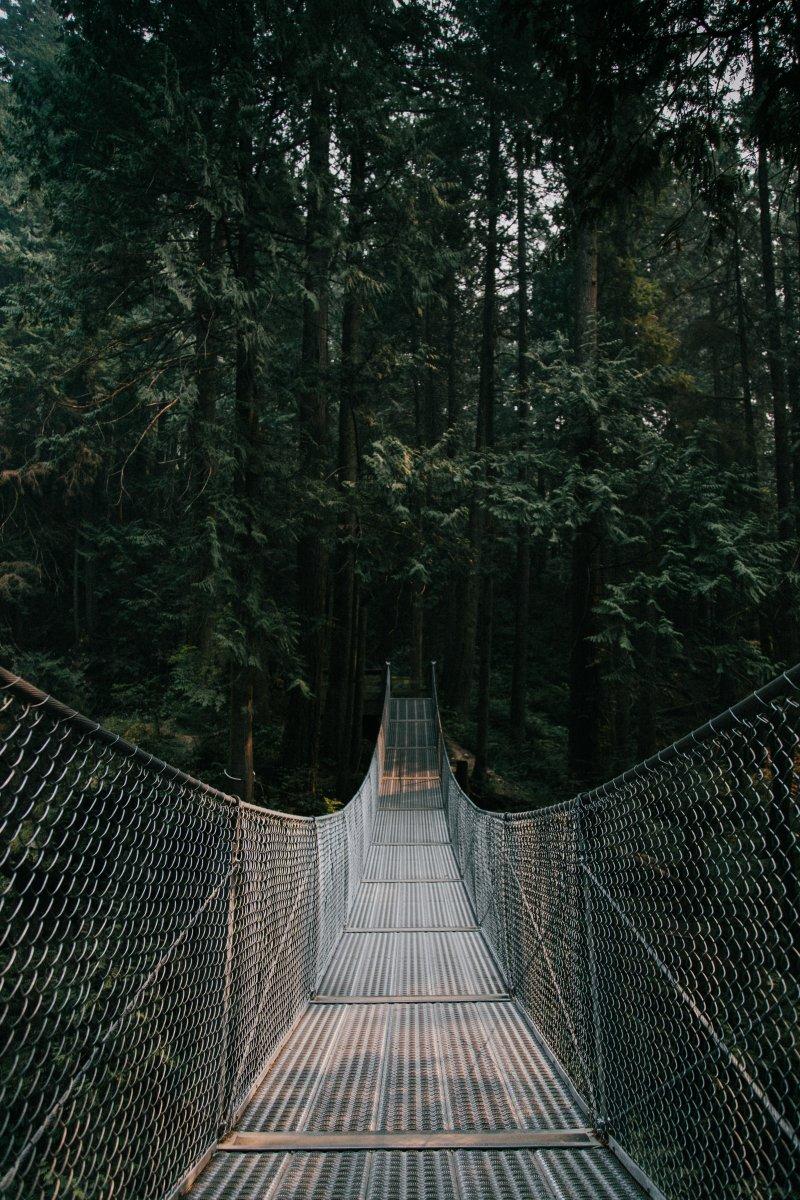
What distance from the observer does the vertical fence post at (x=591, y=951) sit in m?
2.51

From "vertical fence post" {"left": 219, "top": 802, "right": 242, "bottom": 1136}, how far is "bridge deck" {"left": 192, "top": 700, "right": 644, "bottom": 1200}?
9 cm

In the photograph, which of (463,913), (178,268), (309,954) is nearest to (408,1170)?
(309,954)

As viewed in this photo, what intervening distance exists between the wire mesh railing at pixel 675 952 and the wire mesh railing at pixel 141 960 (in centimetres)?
116

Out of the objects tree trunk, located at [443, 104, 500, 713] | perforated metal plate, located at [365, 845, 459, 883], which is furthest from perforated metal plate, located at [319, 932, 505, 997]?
tree trunk, located at [443, 104, 500, 713]

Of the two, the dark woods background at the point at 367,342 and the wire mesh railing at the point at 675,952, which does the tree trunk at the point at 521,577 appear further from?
the wire mesh railing at the point at 675,952

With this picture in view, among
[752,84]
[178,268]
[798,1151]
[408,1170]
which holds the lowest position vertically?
[408,1170]

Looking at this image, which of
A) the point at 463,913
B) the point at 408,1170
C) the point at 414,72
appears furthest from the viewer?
the point at 414,72

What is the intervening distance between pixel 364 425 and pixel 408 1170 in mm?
10036

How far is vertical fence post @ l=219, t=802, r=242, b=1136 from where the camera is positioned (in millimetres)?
2414

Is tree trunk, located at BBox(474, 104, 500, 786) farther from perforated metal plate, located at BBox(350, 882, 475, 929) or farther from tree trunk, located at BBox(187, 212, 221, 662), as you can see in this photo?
tree trunk, located at BBox(187, 212, 221, 662)

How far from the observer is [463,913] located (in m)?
6.59

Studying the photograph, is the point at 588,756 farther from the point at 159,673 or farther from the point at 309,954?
the point at 159,673

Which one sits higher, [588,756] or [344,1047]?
[588,756]

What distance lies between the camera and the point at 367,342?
1377 centimetres
